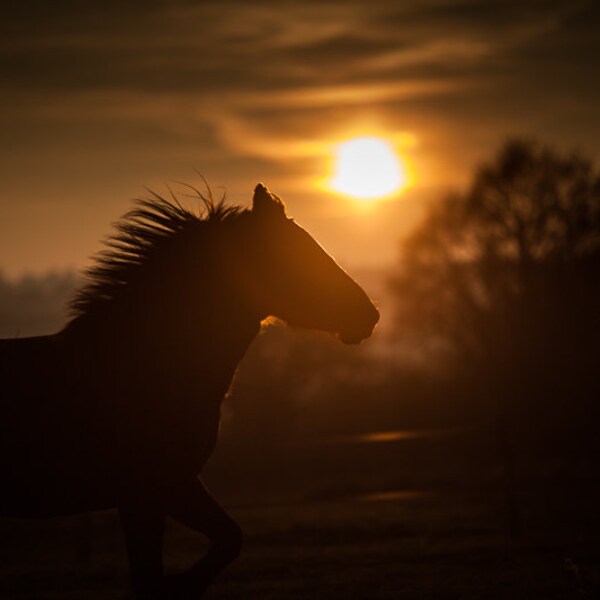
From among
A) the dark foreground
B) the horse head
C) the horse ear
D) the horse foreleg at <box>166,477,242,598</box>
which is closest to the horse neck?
the horse head

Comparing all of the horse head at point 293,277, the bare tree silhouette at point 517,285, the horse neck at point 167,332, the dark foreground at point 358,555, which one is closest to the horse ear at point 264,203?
the horse head at point 293,277

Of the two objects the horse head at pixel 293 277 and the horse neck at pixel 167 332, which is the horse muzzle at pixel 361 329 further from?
the horse neck at pixel 167 332

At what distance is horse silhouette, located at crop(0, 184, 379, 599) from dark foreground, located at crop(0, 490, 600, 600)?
10.1 ft

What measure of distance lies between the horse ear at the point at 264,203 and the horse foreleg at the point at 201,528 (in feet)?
6.01

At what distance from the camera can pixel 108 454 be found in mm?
5500

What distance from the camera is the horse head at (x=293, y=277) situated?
20.3 feet

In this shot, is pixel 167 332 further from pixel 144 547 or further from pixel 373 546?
pixel 373 546

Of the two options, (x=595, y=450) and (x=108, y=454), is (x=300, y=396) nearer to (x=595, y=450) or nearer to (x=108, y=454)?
(x=595, y=450)

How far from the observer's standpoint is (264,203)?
245 inches

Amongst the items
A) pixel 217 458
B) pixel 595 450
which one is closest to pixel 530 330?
pixel 595 450

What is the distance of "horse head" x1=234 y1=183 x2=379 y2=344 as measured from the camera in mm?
6195

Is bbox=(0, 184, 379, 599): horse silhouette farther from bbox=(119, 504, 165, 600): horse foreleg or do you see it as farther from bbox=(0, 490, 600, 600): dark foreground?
bbox=(0, 490, 600, 600): dark foreground

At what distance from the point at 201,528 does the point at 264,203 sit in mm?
2150

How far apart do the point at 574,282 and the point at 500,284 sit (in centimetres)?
249
